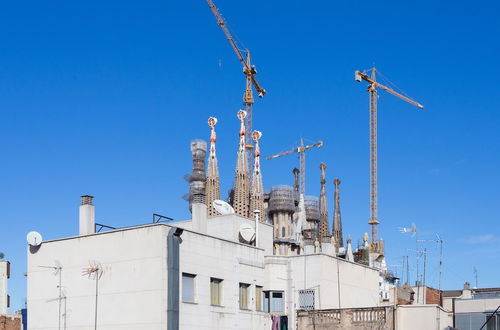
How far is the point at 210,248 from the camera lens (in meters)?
45.0

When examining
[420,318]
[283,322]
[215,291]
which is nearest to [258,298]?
[283,322]

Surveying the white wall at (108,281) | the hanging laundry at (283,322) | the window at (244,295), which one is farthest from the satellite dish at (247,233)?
the white wall at (108,281)

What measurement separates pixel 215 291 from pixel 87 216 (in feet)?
29.2

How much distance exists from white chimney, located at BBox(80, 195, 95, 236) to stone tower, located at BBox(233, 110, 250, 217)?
4238 inches

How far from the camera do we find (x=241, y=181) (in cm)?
15675

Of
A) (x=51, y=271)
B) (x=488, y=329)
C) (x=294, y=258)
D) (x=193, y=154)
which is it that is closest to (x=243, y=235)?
(x=294, y=258)

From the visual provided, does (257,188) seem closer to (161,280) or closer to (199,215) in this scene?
(199,215)

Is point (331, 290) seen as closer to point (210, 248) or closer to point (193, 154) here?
point (210, 248)

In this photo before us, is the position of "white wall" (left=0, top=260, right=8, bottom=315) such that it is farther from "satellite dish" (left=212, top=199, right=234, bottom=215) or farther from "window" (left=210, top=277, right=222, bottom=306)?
"window" (left=210, top=277, right=222, bottom=306)

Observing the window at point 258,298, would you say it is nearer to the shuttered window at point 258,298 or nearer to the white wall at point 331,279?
the shuttered window at point 258,298

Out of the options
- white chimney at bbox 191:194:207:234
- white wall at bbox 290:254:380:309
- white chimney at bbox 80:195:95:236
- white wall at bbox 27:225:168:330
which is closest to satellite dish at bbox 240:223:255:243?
white chimney at bbox 191:194:207:234

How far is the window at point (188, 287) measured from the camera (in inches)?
1688

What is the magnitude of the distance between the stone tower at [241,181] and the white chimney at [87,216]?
10766 centimetres

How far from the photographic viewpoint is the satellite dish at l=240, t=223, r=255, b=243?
168ft
